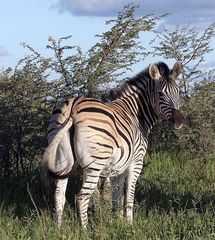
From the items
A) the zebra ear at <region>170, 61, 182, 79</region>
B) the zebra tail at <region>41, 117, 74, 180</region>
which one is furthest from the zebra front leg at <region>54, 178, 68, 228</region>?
the zebra ear at <region>170, 61, 182, 79</region>

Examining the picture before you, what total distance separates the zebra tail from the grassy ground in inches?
14.9

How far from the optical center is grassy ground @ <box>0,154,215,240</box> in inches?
227

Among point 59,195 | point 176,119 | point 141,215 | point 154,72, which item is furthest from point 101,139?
Answer: point 154,72

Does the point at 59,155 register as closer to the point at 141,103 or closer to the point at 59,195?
the point at 59,195

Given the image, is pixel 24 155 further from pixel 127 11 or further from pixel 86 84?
pixel 127 11

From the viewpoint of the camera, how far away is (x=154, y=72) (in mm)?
7746

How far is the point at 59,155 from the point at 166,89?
1.93 meters

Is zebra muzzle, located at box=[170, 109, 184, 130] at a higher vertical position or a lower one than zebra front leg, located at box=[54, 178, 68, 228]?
higher

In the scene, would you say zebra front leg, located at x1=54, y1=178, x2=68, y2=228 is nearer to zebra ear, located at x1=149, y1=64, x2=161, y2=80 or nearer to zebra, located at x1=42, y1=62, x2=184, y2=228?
zebra, located at x1=42, y1=62, x2=184, y2=228

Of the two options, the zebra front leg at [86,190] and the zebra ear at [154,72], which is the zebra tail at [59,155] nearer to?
the zebra front leg at [86,190]

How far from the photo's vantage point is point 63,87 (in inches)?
365

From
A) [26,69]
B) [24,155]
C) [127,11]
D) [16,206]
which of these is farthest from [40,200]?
[127,11]

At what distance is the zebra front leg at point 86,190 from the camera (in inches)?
254

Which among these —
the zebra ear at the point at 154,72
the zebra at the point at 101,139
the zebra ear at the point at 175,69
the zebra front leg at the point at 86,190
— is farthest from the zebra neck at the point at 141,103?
the zebra front leg at the point at 86,190
